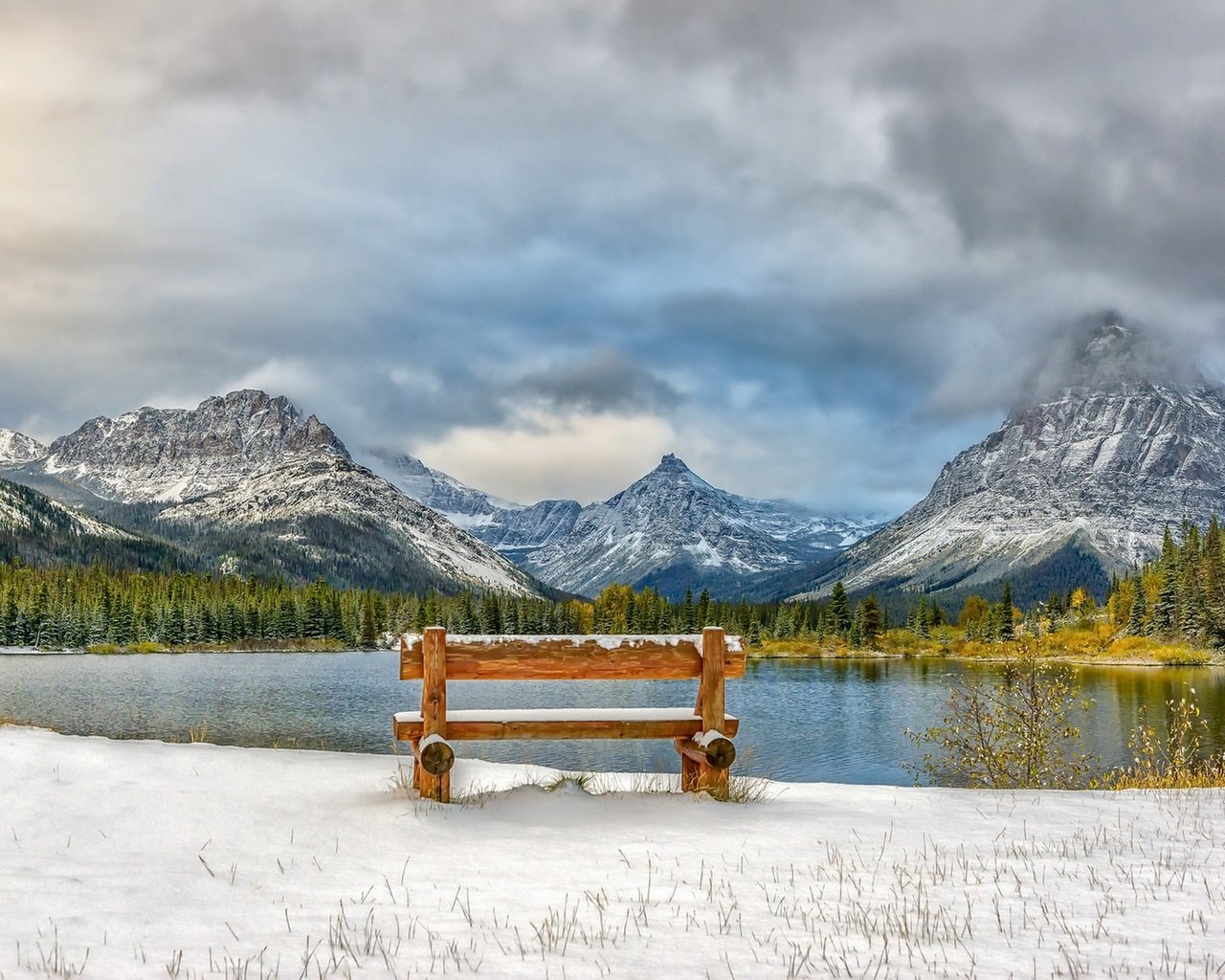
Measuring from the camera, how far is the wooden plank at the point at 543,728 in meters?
11.3

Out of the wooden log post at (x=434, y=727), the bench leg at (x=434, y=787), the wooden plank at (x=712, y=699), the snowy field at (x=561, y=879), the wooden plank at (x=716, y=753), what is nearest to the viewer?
the snowy field at (x=561, y=879)

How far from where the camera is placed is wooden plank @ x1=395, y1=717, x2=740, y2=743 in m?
11.3

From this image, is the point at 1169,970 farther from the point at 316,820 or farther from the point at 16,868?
the point at 16,868

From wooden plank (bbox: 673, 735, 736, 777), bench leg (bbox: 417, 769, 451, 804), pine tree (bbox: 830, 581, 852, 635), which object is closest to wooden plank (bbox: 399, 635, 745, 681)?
wooden plank (bbox: 673, 735, 736, 777)

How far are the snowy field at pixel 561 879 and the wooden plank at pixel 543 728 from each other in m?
0.72

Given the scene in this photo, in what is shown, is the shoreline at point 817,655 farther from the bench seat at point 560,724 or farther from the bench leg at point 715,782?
the bench leg at point 715,782

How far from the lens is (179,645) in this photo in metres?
147

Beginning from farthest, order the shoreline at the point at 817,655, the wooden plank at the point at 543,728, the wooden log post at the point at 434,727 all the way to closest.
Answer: the shoreline at the point at 817,655, the wooden plank at the point at 543,728, the wooden log post at the point at 434,727

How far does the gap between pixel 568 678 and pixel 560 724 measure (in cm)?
66

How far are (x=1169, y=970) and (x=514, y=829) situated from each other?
6101mm

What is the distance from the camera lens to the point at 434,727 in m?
11.1

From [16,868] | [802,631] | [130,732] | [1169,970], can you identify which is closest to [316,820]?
[16,868]

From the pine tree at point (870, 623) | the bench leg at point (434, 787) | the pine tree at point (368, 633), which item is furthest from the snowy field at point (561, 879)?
the pine tree at point (368, 633)

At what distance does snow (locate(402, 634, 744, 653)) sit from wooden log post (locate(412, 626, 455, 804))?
0.83 ft
